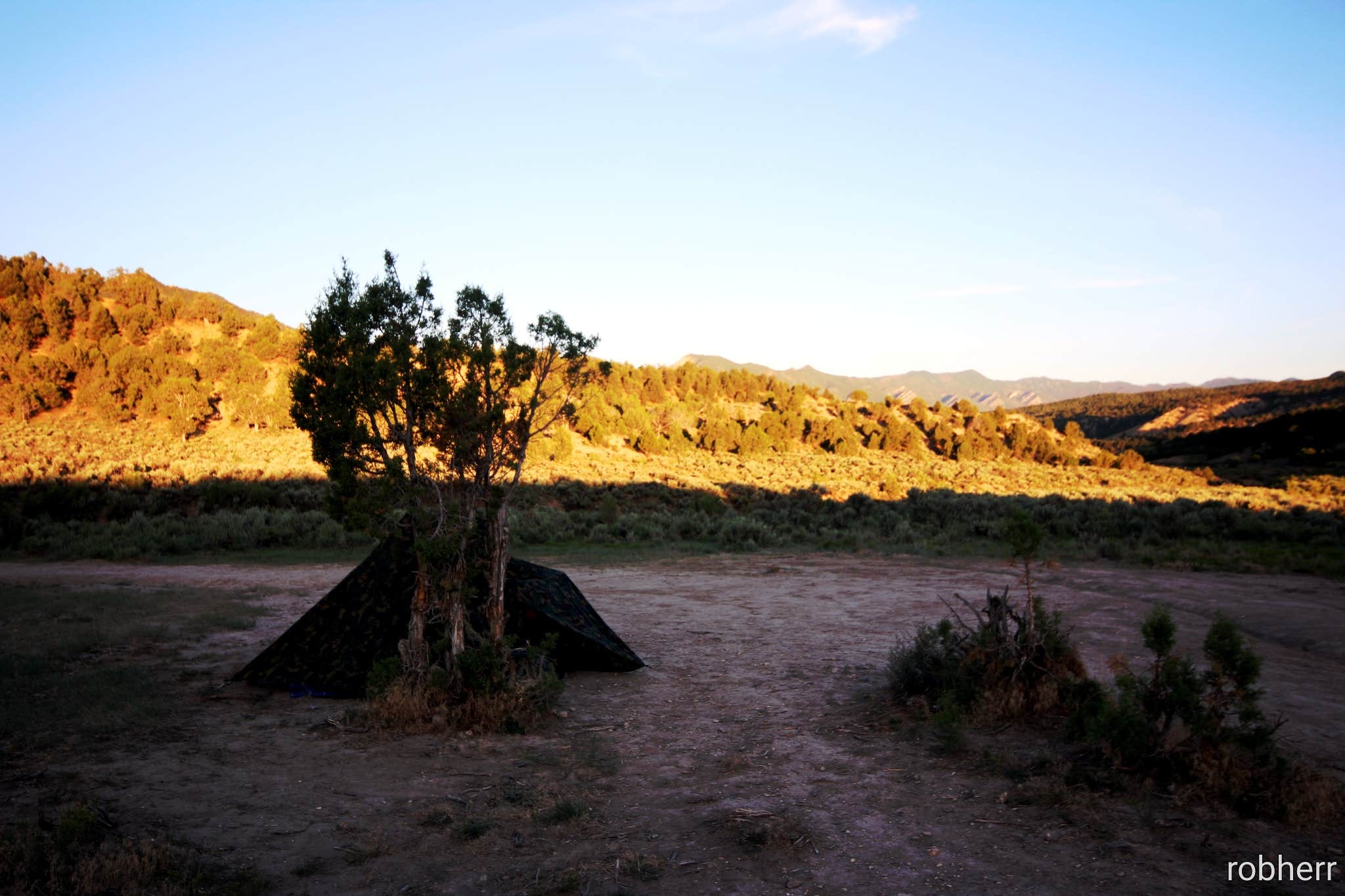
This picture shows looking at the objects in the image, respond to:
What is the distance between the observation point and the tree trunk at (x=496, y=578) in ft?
22.8

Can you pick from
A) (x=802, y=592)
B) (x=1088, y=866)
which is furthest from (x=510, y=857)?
(x=802, y=592)

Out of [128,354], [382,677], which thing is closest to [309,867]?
[382,677]

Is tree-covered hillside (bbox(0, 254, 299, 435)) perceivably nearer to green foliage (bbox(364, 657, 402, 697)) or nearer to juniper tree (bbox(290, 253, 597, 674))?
juniper tree (bbox(290, 253, 597, 674))

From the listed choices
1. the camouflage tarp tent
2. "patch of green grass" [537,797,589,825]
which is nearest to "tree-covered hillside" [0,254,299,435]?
the camouflage tarp tent

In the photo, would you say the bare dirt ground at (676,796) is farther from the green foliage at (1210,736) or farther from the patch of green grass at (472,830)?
the green foliage at (1210,736)

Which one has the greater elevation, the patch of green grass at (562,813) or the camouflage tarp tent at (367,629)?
the camouflage tarp tent at (367,629)

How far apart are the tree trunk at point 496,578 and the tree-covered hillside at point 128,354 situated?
93.4 ft

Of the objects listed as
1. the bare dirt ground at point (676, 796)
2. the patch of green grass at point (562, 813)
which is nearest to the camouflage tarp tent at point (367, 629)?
the bare dirt ground at point (676, 796)

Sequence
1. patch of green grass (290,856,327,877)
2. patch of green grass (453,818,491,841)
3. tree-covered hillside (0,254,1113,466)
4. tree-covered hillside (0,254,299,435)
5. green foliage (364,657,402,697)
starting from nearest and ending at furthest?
patch of green grass (290,856,327,877) → patch of green grass (453,818,491,841) → green foliage (364,657,402,697) → tree-covered hillside (0,254,299,435) → tree-covered hillside (0,254,1113,466)

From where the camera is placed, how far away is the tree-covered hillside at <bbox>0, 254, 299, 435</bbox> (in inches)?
1367

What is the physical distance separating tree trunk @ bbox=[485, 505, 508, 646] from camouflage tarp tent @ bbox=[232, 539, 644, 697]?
2.67 feet

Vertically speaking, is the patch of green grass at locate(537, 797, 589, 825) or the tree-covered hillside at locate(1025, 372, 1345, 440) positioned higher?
the tree-covered hillside at locate(1025, 372, 1345, 440)

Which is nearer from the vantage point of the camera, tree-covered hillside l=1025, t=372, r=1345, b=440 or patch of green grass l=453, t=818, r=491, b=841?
patch of green grass l=453, t=818, r=491, b=841

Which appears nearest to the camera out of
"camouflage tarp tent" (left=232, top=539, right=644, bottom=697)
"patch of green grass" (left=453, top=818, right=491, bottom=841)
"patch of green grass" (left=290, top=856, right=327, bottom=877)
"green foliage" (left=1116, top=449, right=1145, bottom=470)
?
"patch of green grass" (left=290, top=856, right=327, bottom=877)
